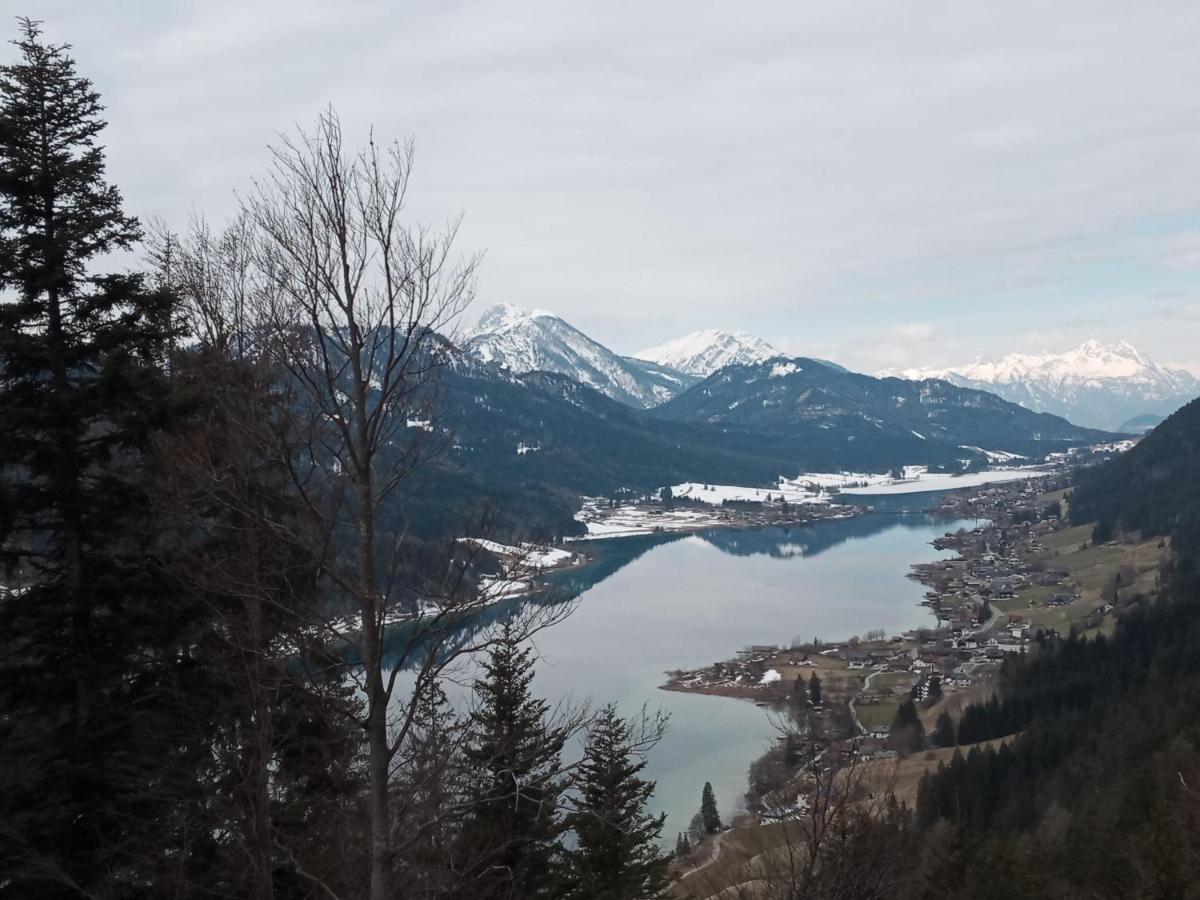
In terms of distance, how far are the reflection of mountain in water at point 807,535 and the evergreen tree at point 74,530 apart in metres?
120

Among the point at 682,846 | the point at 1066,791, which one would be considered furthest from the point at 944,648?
the point at 682,846

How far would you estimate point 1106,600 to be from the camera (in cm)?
8275

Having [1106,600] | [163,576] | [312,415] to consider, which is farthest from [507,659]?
[1106,600]

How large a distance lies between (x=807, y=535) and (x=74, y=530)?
147 meters

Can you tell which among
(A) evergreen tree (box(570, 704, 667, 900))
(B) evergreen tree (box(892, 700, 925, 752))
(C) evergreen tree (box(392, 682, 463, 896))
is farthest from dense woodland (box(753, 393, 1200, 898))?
(A) evergreen tree (box(570, 704, 667, 900))

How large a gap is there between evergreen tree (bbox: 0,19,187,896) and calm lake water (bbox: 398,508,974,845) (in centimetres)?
380

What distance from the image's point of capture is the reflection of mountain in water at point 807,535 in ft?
431

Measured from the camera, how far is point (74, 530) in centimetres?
775

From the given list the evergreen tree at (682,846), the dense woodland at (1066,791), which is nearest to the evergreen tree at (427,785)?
the dense woodland at (1066,791)

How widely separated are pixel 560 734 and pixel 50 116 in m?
7.14

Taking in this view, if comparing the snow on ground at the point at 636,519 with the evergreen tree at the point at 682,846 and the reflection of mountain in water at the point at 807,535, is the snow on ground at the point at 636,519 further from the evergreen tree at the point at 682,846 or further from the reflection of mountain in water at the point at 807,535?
the evergreen tree at the point at 682,846

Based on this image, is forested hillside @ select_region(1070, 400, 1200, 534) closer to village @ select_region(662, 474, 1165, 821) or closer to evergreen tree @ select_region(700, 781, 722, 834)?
village @ select_region(662, 474, 1165, 821)

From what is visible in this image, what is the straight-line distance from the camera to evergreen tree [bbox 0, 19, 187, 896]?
7285 mm

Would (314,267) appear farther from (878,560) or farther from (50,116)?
(878,560)
